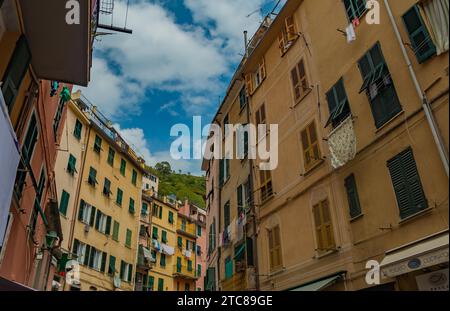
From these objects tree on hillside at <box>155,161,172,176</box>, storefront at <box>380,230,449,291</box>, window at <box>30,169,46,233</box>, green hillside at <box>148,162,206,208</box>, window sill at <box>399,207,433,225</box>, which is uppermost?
tree on hillside at <box>155,161,172,176</box>

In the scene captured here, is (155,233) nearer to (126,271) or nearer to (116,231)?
(126,271)

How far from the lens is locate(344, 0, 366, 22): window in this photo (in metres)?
12.2

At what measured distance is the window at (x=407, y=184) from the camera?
365 inches

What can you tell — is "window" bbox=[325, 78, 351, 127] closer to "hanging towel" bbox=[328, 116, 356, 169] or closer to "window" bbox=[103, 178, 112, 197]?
"hanging towel" bbox=[328, 116, 356, 169]

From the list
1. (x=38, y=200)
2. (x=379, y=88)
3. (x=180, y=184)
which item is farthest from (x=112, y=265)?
(x=180, y=184)

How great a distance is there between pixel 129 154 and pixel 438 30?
27615 mm

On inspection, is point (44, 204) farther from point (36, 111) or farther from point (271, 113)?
point (271, 113)

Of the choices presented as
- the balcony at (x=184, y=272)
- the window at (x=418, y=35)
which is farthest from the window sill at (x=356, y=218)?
the balcony at (x=184, y=272)

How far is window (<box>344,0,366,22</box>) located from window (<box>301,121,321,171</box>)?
11.9 ft

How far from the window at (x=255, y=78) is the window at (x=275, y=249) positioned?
714 centimetres

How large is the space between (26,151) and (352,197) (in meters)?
9.18

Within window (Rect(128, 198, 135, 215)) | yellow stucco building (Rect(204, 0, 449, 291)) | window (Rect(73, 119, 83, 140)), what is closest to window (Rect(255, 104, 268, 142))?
yellow stucco building (Rect(204, 0, 449, 291))

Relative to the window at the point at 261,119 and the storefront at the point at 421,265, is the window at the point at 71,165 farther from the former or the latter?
the storefront at the point at 421,265

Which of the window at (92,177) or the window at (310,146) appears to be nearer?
the window at (310,146)
